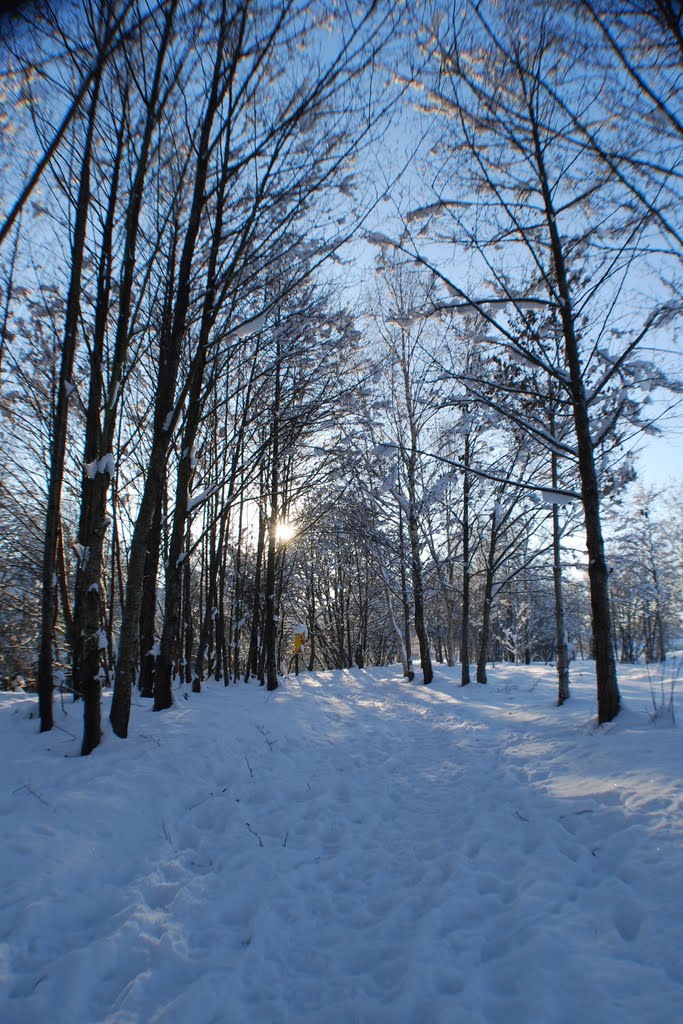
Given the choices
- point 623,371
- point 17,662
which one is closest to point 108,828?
point 623,371

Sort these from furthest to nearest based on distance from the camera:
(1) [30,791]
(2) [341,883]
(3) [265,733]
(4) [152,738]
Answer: (3) [265,733]
(4) [152,738]
(1) [30,791]
(2) [341,883]

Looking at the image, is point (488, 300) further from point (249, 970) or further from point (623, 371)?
point (249, 970)

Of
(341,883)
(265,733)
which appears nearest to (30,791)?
(341,883)

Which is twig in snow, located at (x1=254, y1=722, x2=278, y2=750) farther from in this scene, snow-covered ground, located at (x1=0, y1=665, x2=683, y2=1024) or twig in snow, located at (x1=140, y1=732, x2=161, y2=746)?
twig in snow, located at (x1=140, y1=732, x2=161, y2=746)

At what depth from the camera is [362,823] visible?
3816mm

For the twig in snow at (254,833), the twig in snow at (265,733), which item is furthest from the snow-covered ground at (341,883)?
the twig in snow at (265,733)

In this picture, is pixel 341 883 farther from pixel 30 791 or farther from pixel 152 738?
pixel 152 738

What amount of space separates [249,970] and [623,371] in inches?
258

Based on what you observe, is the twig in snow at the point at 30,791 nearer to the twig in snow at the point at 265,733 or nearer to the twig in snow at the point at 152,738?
the twig in snow at the point at 152,738

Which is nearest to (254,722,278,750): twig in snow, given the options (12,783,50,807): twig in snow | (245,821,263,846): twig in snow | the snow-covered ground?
→ the snow-covered ground

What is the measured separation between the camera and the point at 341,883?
294 cm

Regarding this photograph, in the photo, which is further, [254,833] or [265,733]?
[265,733]

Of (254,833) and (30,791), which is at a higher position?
(30,791)

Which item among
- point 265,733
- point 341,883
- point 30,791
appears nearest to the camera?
point 341,883
